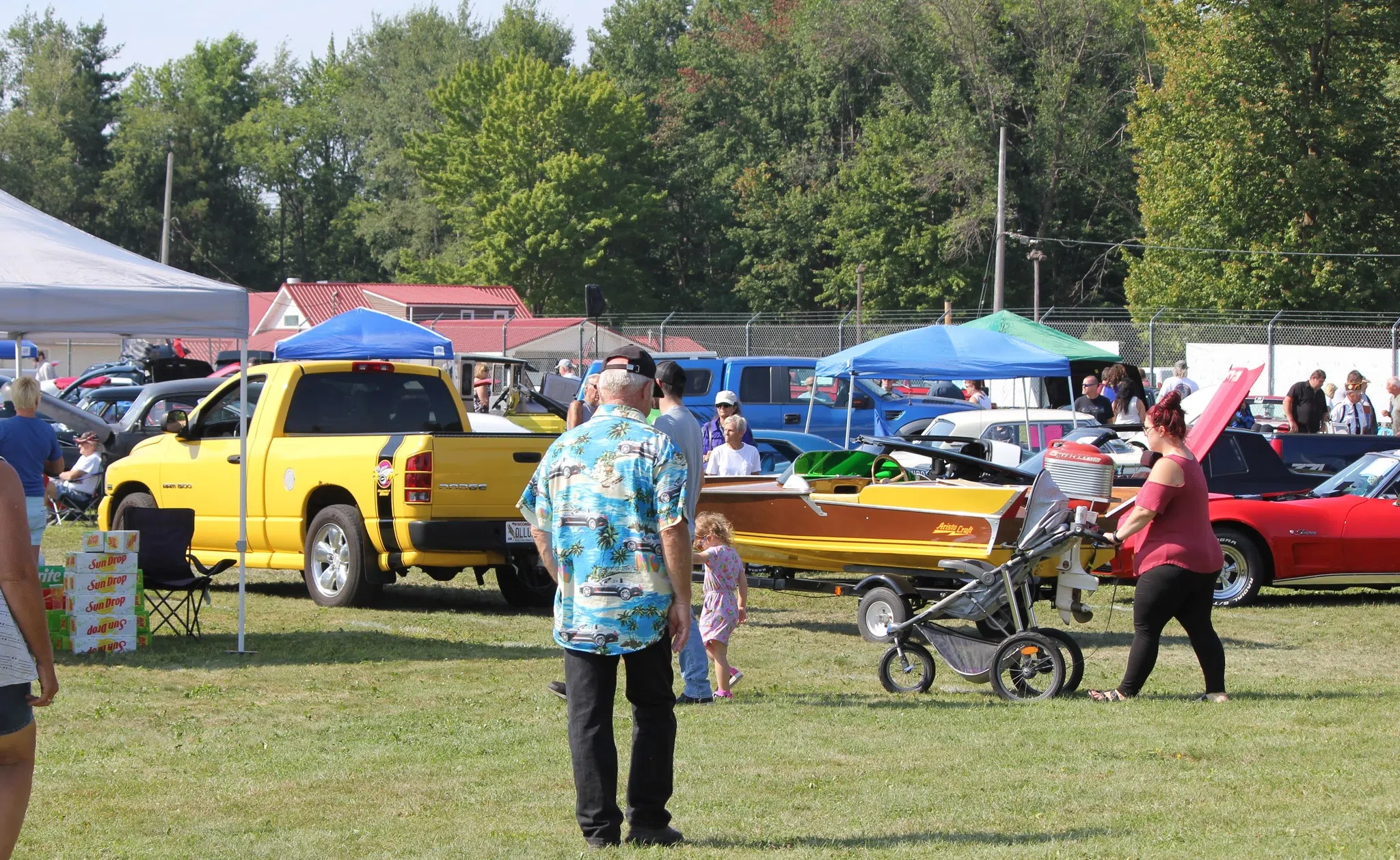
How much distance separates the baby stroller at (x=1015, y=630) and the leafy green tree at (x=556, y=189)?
58479 mm

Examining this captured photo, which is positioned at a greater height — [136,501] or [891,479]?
[891,479]

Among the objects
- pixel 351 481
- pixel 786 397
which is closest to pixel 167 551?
pixel 351 481

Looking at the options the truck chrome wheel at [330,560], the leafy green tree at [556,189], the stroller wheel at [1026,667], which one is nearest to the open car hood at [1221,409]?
the stroller wheel at [1026,667]

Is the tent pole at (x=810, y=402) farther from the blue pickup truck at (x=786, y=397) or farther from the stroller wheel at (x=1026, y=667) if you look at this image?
the stroller wheel at (x=1026, y=667)

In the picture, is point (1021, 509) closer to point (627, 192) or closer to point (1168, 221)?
point (1168, 221)

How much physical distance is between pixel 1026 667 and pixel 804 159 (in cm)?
6165

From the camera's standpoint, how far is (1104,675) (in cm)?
966

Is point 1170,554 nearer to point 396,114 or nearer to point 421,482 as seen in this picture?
point 421,482

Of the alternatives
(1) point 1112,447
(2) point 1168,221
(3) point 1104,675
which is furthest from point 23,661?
(2) point 1168,221

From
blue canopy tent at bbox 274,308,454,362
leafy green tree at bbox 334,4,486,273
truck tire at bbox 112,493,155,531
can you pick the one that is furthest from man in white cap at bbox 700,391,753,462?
leafy green tree at bbox 334,4,486,273

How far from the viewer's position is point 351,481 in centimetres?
1205

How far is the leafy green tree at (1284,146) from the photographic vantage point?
40.2 metres

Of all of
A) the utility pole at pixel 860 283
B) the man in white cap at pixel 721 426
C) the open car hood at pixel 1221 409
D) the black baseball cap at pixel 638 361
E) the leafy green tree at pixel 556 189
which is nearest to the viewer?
the black baseball cap at pixel 638 361

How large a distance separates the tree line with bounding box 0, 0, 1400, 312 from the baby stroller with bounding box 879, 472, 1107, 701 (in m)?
34.5
